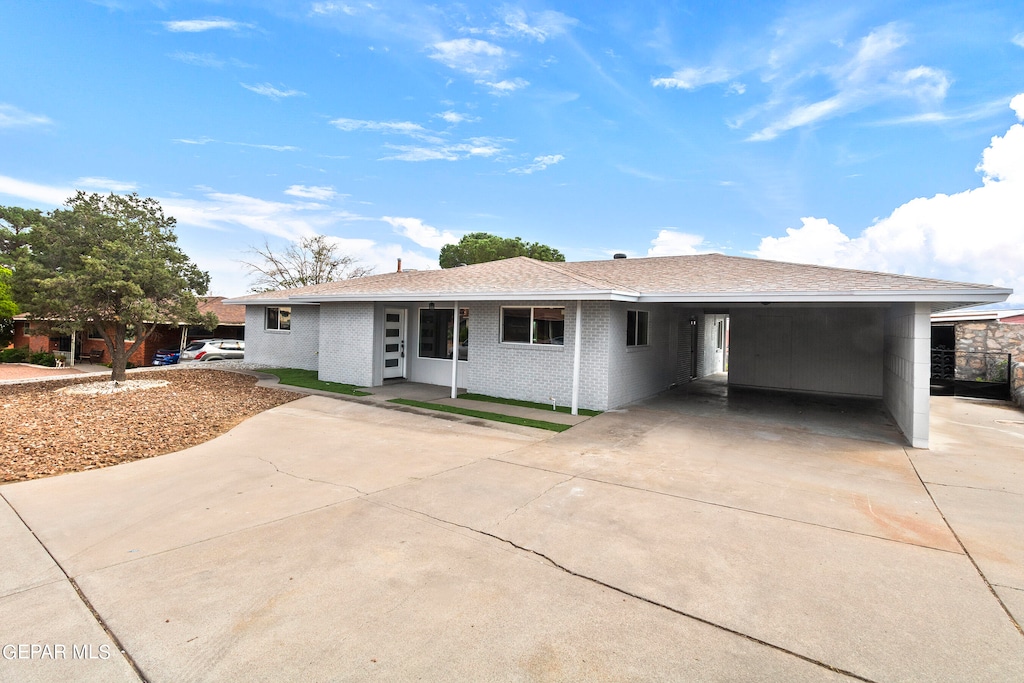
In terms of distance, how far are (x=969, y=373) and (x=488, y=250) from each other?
26.8 m

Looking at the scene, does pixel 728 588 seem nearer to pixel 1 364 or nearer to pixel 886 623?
pixel 886 623

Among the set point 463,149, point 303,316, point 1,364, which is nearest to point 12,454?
point 303,316

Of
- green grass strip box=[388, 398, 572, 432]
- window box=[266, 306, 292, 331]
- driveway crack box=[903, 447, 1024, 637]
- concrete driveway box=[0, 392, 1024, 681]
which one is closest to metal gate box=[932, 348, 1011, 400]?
concrete driveway box=[0, 392, 1024, 681]

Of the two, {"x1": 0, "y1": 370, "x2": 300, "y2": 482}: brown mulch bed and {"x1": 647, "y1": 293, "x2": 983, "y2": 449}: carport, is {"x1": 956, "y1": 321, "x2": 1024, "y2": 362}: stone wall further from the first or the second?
{"x1": 0, "y1": 370, "x2": 300, "y2": 482}: brown mulch bed

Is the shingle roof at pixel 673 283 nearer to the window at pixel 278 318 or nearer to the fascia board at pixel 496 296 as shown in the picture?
the fascia board at pixel 496 296

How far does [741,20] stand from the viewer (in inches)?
495

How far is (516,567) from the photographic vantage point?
3637 millimetres

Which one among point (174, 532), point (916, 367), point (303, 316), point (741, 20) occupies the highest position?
point (741, 20)

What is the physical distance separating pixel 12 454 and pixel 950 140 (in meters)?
26.5

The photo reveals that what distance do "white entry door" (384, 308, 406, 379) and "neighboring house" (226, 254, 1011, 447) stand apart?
37 millimetres

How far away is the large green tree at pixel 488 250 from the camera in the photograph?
3462 centimetres

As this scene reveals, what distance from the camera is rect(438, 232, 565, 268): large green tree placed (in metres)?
34.6

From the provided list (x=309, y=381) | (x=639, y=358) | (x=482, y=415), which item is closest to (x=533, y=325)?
(x=482, y=415)

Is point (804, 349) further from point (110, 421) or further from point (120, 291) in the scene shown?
point (120, 291)
